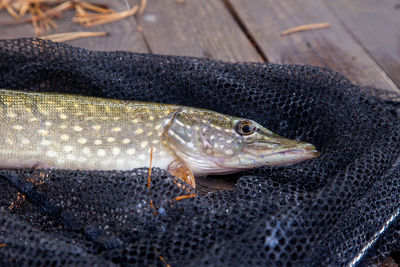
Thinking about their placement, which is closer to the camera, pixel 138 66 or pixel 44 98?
pixel 44 98

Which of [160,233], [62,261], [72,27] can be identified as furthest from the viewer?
[72,27]

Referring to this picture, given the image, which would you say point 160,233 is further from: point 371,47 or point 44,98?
point 371,47

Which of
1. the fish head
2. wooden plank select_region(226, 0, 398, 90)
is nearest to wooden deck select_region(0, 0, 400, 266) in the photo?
wooden plank select_region(226, 0, 398, 90)

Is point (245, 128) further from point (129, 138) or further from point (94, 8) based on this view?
point (94, 8)

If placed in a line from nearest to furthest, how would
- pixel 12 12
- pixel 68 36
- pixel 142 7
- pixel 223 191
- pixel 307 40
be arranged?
1. pixel 223 191
2. pixel 68 36
3. pixel 12 12
4. pixel 307 40
5. pixel 142 7

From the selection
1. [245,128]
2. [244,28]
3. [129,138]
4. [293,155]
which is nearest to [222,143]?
[245,128]

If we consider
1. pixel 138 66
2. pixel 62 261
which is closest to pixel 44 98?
pixel 138 66

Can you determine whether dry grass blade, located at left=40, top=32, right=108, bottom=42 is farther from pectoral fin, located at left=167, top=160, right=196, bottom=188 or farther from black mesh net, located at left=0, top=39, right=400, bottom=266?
pectoral fin, located at left=167, top=160, right=196, bottom=188
